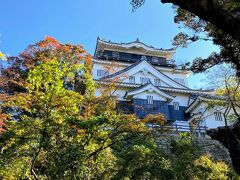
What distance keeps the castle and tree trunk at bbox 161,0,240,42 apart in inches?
720

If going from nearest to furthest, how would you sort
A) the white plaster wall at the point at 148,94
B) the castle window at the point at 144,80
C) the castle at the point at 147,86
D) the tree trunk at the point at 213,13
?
1. the tree trunk at the point at 213,13
2. the castle at the point at 147,86
3. the white plaster wall at the point at 148,94
4. the castle window at the point at 144,80

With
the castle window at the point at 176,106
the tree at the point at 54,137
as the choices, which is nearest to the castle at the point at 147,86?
the castle window at the point at 176,106

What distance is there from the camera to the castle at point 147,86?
2523 cm

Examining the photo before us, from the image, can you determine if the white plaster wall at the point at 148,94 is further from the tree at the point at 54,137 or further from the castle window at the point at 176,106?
the tree at the point at 54,137

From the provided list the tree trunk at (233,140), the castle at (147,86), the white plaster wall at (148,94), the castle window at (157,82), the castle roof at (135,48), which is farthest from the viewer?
Answer: the castle roof at (135,48)

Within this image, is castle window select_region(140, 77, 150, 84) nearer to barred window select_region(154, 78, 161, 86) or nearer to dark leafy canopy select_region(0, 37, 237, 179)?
barred window select_region(154, 78, 161, 86)

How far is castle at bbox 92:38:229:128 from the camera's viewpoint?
993 inches

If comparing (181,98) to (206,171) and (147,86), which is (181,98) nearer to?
(147,86)

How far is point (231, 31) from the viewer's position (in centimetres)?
426

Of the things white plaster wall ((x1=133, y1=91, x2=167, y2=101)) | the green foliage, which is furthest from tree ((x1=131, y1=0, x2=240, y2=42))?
white plaster wall ((x1=133, y1=91, x2=167, y2=101))

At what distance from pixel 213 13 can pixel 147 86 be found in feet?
73.3

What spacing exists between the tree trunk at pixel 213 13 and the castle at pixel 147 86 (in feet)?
60.0

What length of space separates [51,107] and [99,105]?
13.5 feet

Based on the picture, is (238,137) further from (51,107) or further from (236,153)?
(51,107)
